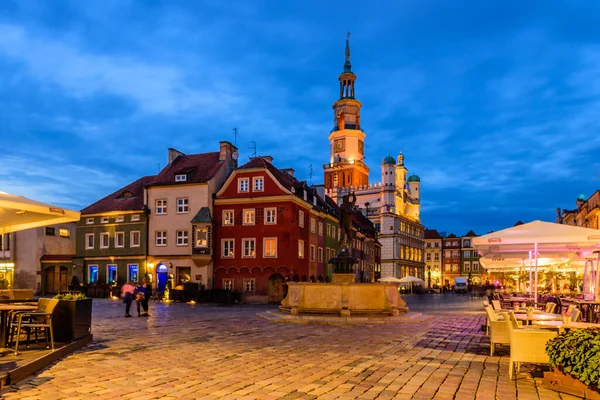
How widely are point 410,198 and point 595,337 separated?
344 ft

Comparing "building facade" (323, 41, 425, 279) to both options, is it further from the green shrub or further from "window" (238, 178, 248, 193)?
the green shrub

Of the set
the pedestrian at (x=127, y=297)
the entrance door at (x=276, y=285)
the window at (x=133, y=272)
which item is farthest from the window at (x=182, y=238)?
the pedestrian at (x=127, y=297)

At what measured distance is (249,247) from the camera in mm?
40094

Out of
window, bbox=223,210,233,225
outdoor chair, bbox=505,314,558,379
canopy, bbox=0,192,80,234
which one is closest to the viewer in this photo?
outdoor chair, bbox=505,314,558,379

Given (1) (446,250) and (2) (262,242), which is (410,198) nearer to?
(1) (446,250)

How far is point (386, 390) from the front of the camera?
7.81m

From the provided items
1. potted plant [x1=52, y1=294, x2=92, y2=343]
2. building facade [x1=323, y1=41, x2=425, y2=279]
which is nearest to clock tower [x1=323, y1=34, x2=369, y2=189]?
building facade [x1=323, y1=41, x2=425, y2=279]

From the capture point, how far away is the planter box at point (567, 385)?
23.9 feet

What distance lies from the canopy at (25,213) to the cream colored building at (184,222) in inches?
1145

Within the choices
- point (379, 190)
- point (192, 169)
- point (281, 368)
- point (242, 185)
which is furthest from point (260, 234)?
point (379, 190)

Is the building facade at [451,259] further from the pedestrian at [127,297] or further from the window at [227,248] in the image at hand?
the pedestrian at [127,297]

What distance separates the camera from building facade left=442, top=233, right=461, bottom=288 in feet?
410

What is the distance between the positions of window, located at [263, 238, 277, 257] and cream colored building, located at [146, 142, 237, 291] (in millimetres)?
4215

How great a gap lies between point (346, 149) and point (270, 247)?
64.9 meters
